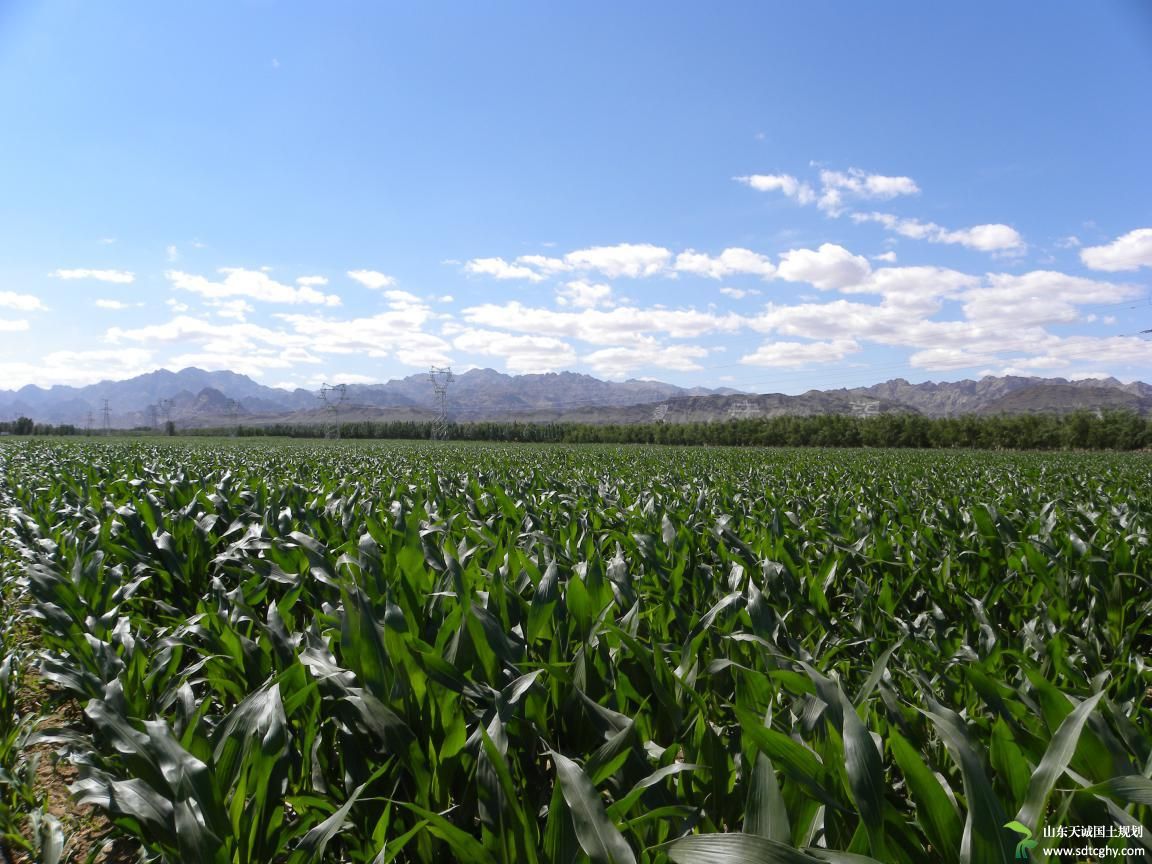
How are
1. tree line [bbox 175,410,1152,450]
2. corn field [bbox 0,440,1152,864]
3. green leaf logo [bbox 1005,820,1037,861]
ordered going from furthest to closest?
tree line [bbox 175,410,1152,450] < corn field [bbox 0,440,1152,864] < green leaf logo [bbox 1005,820,1037,861]

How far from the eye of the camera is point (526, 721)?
2.24m

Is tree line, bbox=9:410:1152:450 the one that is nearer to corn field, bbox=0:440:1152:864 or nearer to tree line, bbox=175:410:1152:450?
tree line, bbox=175:410:1152:450

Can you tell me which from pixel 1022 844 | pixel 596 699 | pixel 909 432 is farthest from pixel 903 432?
pixel 1022 844

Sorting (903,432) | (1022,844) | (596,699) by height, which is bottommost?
(596,699)

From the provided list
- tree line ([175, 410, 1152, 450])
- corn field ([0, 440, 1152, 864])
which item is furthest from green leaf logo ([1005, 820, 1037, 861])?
tree line ([175, 410, 1152, 450])

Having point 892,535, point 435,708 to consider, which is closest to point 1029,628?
point 892,535

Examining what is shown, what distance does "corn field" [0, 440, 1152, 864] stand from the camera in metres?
1.58

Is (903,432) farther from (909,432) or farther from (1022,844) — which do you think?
(1022,844)

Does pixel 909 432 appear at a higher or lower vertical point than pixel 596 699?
higher

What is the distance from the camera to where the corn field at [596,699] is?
1.58m

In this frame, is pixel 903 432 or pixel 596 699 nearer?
pixel 596 699

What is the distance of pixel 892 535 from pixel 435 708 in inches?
192

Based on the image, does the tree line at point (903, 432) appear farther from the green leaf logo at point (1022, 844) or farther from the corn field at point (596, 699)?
the green leaf logo at point (1022, 844)

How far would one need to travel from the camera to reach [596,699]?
2.56m
